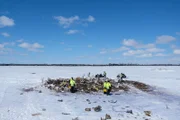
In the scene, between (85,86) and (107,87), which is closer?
(107,87)

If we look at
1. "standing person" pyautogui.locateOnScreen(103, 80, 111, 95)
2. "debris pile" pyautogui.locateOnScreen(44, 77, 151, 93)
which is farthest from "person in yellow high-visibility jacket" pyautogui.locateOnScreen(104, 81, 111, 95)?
"debris pile" pyautogui.locateOnScreen(44, 77, 151, 93)

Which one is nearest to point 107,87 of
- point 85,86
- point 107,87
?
point 107,87

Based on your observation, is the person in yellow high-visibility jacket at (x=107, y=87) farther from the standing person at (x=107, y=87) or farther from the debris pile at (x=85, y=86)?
the debris pile at (x=85, y=86)

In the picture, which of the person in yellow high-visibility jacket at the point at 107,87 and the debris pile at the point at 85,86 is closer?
the person in yellow high-visibility jacket at the point at 107,87

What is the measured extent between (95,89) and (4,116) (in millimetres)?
12955

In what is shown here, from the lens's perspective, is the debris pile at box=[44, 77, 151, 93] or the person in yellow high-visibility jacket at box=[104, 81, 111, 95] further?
A: the debris pile at box=[44, 77, 151, 93]

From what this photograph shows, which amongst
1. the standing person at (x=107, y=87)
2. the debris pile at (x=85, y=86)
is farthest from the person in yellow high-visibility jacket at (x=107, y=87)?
the debris pile at (x=85, y=86)

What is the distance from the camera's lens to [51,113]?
16.5 m

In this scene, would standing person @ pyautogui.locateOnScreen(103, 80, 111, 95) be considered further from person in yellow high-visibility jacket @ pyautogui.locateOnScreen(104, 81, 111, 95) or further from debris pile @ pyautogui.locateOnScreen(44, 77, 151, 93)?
debris pile @ pyautogui.locateOnScreen(44, 77, 151, 93)

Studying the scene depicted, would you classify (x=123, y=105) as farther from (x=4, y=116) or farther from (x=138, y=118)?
(x=4, y=116)

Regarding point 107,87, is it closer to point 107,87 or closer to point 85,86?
point 107,87

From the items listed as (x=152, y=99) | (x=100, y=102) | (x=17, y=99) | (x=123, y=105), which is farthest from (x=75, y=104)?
(x=152, y=99)

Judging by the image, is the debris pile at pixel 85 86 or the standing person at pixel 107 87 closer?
the standing person at pixel 107 87

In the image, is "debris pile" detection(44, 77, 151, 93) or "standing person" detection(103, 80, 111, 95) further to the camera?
"debris pile" detection(44, 77, 151, 93)
